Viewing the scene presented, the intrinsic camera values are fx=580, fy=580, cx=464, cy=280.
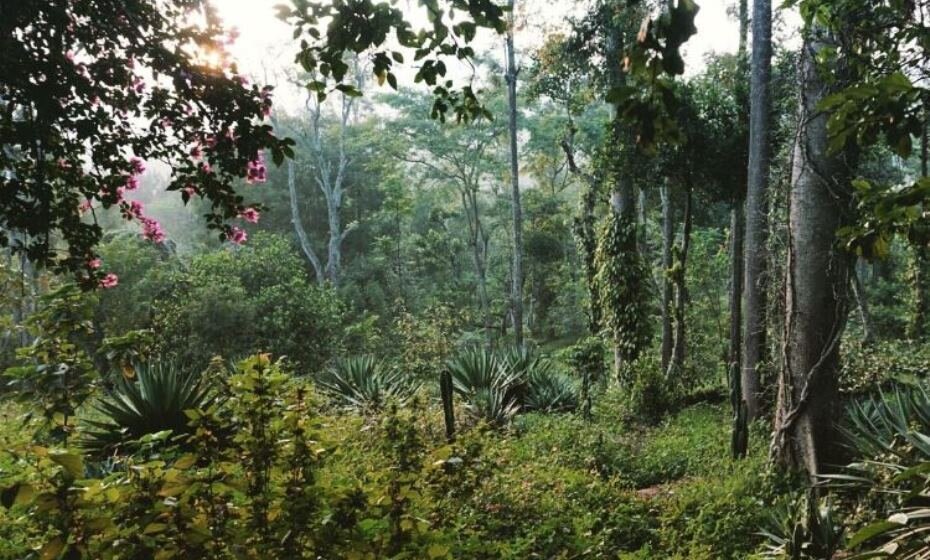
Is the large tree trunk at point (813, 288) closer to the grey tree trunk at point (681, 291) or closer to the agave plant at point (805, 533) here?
the agave plant at point (805, 533)

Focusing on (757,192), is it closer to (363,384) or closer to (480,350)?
(480,350)

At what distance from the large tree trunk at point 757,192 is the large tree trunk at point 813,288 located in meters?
2.04

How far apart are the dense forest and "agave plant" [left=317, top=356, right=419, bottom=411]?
0.08 metres

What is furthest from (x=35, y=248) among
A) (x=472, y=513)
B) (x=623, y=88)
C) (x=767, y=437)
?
(x=767, y=437)

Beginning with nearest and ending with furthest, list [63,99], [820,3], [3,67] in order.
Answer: [820,3], [3,67], [63,99]

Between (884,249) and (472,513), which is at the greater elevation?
(884,249)

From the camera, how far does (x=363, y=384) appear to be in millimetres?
10164

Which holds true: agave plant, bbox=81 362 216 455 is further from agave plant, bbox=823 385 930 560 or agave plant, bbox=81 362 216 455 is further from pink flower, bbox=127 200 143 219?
agave plant, bbox=823 385 930 560

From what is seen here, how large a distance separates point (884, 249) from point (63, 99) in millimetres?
3414

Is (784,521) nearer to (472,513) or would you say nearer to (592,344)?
(472,513)

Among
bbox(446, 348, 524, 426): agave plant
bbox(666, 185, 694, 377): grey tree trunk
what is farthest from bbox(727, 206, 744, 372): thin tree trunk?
bbox(446, 348, 524, 426): agave plant

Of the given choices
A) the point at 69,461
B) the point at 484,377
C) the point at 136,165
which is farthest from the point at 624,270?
the point at 69,461

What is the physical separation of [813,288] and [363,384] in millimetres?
7140

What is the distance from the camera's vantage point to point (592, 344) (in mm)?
11539
